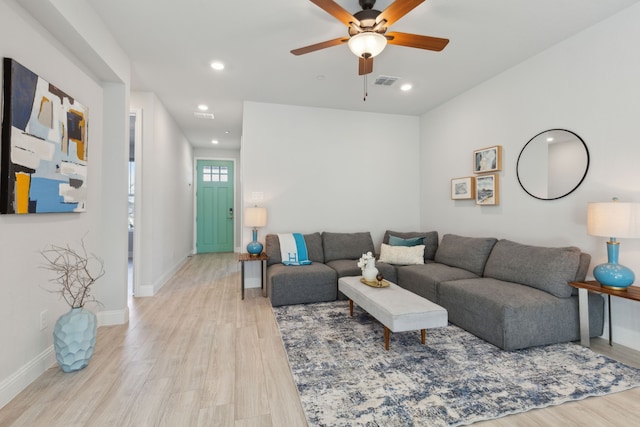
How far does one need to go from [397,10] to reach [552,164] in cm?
228

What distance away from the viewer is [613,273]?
227 cm

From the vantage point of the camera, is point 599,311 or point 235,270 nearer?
point 599,311

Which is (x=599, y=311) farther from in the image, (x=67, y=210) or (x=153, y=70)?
(x=153, y=70)

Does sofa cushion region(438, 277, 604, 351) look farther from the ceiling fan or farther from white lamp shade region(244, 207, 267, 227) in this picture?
white lamp shade region(244, 207, 267, 227)

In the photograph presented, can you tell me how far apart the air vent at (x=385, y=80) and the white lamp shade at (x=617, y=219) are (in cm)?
239

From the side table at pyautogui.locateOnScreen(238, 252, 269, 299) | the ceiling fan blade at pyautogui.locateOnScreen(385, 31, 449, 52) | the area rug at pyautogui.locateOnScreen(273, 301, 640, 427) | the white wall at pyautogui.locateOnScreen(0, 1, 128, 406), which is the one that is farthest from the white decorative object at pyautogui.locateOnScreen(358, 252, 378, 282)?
the white wall at pyautogui.locateOnScreen(0, 1, 128, 406)

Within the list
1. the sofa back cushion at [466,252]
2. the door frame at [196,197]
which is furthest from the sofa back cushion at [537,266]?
the door frame at [196,197]

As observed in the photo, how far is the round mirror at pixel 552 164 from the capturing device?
2.81 metres

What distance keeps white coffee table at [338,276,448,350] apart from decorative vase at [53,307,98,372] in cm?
216

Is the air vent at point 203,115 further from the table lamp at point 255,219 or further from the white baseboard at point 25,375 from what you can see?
the white baseboard at point 25,375

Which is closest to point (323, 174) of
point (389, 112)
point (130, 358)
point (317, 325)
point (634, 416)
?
point (389, 112)

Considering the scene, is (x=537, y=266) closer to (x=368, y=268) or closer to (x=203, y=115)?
(x=368, y=268)

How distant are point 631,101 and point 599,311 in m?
1.76

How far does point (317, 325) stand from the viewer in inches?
118
